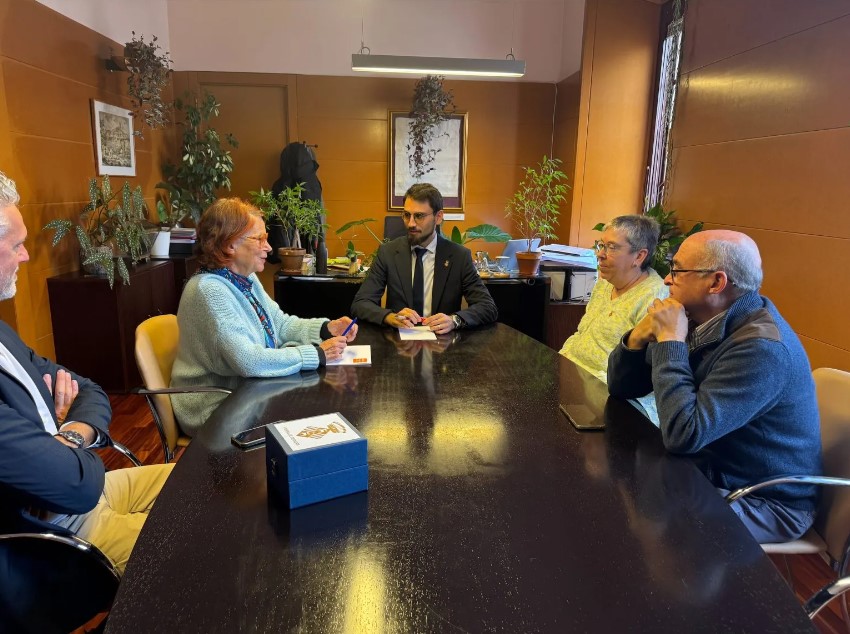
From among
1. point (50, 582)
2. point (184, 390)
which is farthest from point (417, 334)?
point (50, 582)

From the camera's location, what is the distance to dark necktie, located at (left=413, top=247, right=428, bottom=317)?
319cm

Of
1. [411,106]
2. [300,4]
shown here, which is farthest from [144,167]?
[411,106]

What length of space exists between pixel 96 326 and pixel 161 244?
1.06 meters

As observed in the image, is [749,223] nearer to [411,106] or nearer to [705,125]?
[705,125]

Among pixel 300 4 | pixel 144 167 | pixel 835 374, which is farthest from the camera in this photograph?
pixel 300 4

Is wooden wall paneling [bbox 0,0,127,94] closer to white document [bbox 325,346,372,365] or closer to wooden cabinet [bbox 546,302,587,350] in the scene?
white document [bbox 325,346,372,365]

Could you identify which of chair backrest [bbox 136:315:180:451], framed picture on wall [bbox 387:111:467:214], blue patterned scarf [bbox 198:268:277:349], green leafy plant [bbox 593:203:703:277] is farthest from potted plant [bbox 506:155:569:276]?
chair backrest [bbox 136:315:180:451]

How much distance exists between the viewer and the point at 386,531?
3.54 ft

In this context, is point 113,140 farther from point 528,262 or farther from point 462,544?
point 462,544

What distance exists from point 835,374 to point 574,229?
3740mm

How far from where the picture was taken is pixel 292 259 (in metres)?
3.80

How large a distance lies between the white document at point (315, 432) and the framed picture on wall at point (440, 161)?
5139mm

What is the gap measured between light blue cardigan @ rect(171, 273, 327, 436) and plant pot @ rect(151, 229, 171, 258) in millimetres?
2891

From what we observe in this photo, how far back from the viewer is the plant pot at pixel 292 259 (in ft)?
12.4
